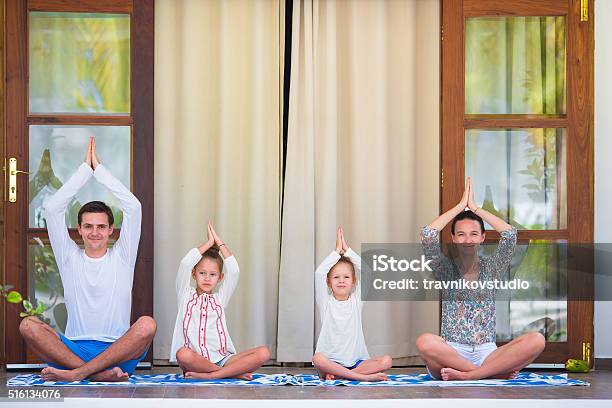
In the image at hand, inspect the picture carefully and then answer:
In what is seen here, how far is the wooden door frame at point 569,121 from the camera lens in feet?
19.2

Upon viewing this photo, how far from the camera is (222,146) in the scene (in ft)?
19.8

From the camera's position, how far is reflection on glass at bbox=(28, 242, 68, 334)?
5.80m

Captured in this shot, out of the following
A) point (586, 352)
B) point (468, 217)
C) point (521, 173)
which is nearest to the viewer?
point (468, 217)

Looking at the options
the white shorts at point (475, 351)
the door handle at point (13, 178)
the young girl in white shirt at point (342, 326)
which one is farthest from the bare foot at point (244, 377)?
the door handle at point (13, 178)

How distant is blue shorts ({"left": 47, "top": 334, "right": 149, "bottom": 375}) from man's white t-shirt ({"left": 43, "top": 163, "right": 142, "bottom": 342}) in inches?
1.1

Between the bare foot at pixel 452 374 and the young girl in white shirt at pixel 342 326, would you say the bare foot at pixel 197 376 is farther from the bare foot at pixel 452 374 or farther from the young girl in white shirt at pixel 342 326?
the bare foot at pixel 452 374

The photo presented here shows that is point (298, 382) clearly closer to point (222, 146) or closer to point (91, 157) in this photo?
point (222, 146)

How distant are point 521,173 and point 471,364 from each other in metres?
1.20

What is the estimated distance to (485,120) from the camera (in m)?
5.91

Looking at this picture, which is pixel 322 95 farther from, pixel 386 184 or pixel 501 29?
pixel 501 29

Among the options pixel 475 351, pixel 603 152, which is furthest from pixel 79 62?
pixel 603 152

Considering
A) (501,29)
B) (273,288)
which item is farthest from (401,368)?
(501,29)

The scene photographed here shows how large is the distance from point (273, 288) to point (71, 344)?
1.28m

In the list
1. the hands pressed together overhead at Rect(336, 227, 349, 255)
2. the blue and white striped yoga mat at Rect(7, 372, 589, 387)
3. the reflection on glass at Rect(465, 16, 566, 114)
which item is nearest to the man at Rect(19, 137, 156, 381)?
the blue and white striped yoga mat at Rect(7, 372, 589, 387)
